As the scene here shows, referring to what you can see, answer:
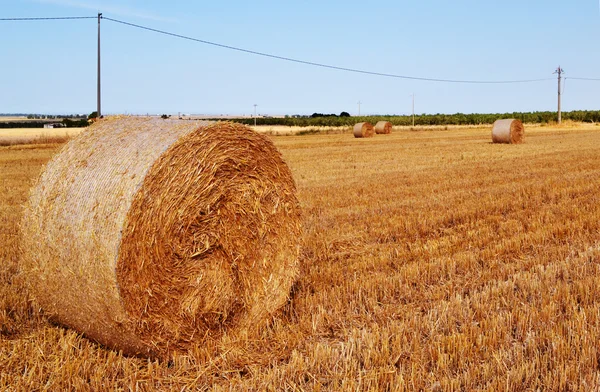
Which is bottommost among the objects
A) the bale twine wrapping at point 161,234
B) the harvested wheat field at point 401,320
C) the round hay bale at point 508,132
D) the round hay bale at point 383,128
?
the harvested wheat field at point 401,320

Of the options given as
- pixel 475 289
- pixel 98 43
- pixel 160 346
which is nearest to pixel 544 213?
pixel 475 289

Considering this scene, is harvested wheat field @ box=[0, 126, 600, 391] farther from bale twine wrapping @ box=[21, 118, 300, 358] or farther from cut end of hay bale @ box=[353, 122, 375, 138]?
cut end of hay bale @ box=[353, 122, 375, 138]

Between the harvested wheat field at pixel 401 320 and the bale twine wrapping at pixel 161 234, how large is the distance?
10.9 inches

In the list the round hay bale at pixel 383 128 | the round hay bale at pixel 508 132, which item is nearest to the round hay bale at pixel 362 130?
the round hay bale at pixel 383 128

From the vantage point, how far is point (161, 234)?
5117 millimetres

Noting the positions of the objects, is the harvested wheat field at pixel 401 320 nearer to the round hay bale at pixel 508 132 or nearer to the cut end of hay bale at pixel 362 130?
the round hay bale at pixel 508 132

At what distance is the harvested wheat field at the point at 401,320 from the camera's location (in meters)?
4.41

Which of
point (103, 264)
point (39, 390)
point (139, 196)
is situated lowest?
point (39, 390)

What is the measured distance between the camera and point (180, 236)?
5277 millimetres

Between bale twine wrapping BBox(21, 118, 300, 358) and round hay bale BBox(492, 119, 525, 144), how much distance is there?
82.3 feet

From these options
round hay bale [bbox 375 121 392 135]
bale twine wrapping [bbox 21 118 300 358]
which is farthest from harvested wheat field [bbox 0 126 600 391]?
round hay bale [bbox 375 121 392 135]

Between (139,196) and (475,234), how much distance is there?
18.3ft

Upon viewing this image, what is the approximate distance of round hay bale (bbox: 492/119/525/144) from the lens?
29.1m

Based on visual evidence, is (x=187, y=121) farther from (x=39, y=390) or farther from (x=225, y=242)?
(x=39, y=390)
